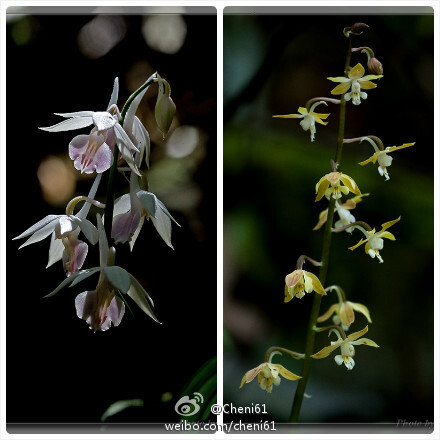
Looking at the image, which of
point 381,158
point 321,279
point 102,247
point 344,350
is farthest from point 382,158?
point 102,247

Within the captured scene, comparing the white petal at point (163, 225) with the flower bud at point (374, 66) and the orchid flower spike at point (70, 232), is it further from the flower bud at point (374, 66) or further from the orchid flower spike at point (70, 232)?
the flower bud at point (374, 66)

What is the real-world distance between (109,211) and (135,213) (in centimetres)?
7

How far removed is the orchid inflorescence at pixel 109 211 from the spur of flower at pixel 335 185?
1.43 ft

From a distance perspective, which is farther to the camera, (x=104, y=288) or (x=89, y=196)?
(x=89, y=196)

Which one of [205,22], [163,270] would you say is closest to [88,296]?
[163,270]

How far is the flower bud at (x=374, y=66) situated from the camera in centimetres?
179

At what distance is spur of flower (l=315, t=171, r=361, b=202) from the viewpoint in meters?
1.74

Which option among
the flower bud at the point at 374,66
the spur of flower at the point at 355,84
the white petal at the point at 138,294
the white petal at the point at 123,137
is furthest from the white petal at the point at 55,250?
the flower bud at the point at 374,66

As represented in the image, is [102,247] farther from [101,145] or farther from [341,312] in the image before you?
[341,312]

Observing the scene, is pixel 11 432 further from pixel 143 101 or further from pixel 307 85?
pixel 307 85

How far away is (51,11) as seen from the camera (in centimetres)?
194

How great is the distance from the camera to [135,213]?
5.50 ft

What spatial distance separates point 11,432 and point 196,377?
22.8 inches

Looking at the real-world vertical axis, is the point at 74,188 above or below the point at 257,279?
above
